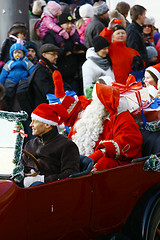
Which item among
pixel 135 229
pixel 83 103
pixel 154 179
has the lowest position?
pixel 135 229

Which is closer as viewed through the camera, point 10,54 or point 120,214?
point 120,214

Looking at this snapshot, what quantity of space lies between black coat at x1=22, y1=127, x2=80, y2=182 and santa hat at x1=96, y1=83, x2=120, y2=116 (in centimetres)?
94

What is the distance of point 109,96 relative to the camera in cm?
539

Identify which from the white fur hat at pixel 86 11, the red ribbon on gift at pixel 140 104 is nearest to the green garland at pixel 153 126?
the red ribbon on gift at pixel 140 104

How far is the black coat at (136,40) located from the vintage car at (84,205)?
174 inches

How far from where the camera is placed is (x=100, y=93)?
214 inches

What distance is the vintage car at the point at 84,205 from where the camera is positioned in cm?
362

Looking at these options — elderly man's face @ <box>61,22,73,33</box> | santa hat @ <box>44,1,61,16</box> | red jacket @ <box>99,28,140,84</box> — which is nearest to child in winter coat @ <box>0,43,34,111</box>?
elderly man's face @ <box>61,22,73,33</box>

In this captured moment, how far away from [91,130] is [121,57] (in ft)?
8.94

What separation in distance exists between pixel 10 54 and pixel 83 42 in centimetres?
239

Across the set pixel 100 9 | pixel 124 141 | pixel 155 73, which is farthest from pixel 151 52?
pixel 124 141

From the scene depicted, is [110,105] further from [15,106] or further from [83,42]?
[83,42]

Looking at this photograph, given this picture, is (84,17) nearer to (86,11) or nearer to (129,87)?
(86,11)

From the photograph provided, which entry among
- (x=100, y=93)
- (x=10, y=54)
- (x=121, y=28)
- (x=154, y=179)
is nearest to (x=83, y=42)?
(x=121, y=28)
